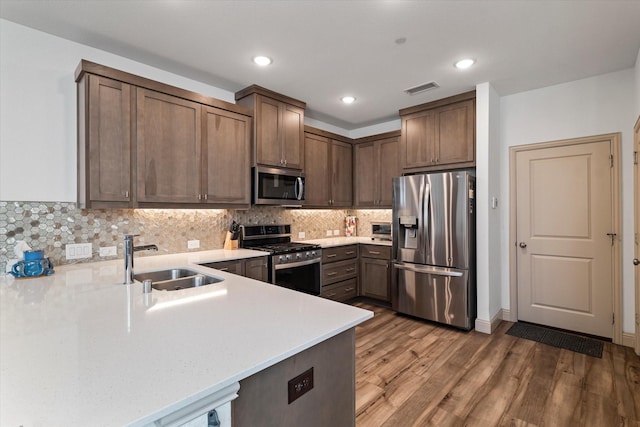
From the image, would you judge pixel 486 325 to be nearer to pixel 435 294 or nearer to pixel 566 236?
pixel 435 294

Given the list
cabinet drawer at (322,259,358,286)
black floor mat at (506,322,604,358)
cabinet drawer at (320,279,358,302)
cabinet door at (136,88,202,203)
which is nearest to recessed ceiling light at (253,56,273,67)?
cabinet door at (136,88,202,203)

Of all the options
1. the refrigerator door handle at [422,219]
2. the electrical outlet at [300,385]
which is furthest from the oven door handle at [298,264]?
the electrical outlet at [300,385]

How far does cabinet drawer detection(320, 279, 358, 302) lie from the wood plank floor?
0.78 meters

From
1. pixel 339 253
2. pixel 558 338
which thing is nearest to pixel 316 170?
pixel 339 253

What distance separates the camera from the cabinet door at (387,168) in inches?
173

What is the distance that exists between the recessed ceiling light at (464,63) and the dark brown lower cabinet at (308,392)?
2.70 metres

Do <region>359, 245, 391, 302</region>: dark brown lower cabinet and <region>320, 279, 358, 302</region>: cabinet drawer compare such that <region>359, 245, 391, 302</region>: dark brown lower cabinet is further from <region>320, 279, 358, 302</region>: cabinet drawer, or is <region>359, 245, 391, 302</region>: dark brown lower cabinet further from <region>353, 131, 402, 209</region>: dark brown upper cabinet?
<region>353, 131, 402, 209</region>: dark brown upper cabinet

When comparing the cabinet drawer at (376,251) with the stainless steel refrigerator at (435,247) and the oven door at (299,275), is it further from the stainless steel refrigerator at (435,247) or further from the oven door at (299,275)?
the oven door at (299,275)

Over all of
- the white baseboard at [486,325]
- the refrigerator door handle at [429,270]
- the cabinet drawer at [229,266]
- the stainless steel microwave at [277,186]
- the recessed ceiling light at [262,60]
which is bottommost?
the white baseboard at [486,325]

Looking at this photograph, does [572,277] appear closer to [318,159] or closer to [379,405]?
[379,405]

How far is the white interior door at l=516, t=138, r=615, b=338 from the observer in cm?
314

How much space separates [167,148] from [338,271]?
8.11 feet

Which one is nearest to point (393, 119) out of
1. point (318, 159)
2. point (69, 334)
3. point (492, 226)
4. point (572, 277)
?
point (318, 159)

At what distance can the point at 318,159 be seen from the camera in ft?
14.2
